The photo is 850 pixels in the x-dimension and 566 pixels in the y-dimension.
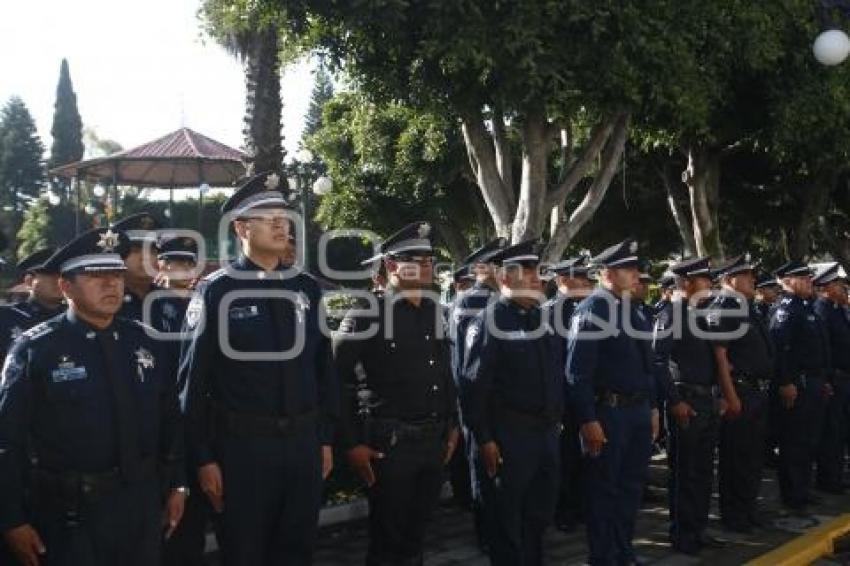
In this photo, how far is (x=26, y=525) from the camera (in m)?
3.36

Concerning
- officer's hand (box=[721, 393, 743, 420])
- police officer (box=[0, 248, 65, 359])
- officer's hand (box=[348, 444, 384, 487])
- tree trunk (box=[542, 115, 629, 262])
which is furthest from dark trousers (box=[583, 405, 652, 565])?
tree trunk (box=[542, 115, 629, 262])

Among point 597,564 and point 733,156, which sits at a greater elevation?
point 733,156

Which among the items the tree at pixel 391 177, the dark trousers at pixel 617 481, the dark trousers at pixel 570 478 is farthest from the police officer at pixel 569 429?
the tree at pixel 391 177

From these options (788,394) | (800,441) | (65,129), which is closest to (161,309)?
(788,394)

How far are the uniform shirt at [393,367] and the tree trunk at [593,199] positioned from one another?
23.3 ft

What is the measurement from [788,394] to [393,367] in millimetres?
4254

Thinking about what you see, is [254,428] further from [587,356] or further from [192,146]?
[192,146]

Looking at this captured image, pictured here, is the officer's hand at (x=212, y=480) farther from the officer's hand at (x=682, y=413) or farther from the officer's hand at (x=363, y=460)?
the officer's hand at (x=682, y=413)

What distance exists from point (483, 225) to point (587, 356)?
59.8ft

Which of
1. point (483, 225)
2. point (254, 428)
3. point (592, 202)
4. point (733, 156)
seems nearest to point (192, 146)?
point (483, 225)

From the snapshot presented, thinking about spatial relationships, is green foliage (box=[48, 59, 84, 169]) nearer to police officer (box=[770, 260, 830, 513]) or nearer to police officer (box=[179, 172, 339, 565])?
police officer (box=[770, 260, 830, 513])

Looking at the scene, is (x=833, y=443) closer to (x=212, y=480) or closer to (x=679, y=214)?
(x=212, y=480)

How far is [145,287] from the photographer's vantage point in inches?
201

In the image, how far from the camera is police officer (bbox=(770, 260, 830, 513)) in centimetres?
754
